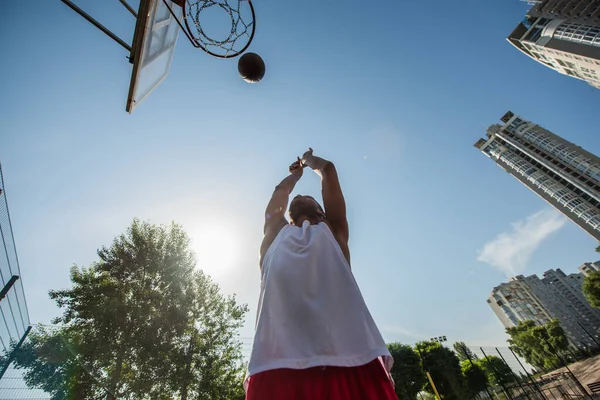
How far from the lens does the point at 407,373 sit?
3238 cm

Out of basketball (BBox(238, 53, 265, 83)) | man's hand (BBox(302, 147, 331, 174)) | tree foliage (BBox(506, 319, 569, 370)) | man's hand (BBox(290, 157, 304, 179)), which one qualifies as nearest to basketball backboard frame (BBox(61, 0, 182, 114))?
basketball (BBox(238, 53, 265, 83))

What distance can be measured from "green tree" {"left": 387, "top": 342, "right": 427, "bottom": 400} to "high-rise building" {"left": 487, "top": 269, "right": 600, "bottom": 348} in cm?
6826

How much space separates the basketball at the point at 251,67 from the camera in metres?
Result: 5.13

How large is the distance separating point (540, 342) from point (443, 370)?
37.8 m

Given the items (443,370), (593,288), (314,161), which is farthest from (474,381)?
(314,161)

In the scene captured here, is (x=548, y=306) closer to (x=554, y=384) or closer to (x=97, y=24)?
(x=554, y=384)

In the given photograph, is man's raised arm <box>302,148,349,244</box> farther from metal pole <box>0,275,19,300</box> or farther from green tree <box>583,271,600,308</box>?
green tree <box>583,271,600,308</box>

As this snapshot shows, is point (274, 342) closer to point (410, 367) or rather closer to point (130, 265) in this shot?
point (130, 265)

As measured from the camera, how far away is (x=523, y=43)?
2162 inches

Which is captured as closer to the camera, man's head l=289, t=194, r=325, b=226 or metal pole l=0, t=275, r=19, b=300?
man's head l=289, t=194, r=325, b=226

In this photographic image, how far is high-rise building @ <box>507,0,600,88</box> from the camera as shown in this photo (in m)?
41.5

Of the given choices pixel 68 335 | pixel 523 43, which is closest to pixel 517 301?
pixel 523 43

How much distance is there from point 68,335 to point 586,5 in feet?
255

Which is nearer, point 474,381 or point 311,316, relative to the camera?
point 311,316
